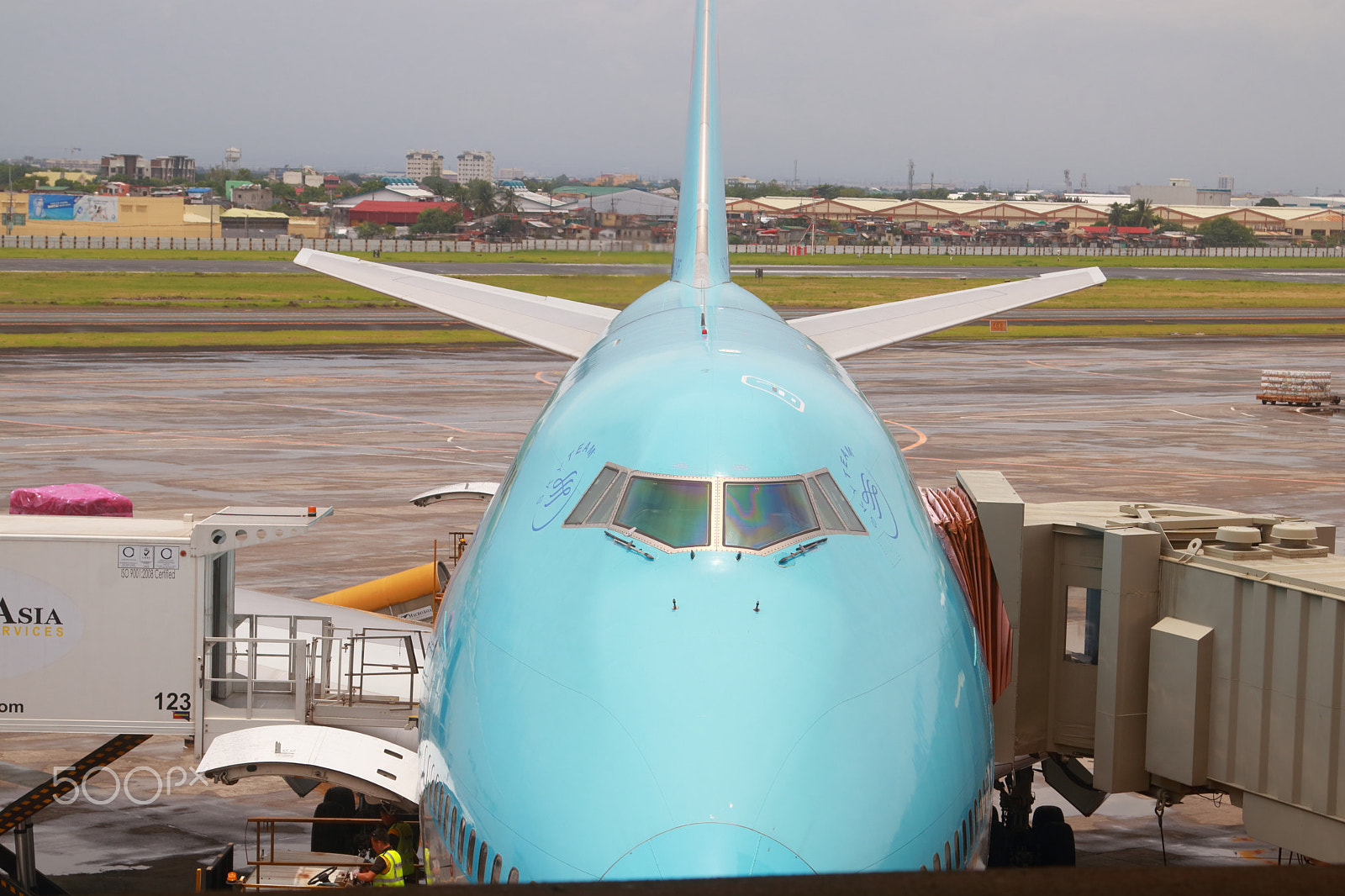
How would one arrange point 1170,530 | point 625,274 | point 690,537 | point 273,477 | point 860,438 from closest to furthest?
point 690,537 → point 860,438 → point 1170,530 → point 273,477 → point 625,274

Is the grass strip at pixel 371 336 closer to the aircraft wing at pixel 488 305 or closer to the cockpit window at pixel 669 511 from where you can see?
the aircraft wing at pixel 488 305

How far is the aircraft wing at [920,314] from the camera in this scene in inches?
806

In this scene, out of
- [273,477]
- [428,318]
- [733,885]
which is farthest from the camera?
[428,318]

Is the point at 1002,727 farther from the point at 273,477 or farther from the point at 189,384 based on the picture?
the point at 189,384

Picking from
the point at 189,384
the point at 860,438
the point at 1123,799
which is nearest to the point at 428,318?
the point at 189,384

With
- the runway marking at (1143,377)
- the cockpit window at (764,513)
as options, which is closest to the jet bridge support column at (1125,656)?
the cockpit window at (764,513)

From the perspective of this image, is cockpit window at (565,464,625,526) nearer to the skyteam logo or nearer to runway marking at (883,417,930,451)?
the skyteam logo

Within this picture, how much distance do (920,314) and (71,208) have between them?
185534 mm

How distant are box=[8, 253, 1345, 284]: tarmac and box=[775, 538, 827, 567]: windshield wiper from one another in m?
83.7

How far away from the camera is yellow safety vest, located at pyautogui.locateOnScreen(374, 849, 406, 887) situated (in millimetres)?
12391

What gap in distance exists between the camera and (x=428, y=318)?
9469cm

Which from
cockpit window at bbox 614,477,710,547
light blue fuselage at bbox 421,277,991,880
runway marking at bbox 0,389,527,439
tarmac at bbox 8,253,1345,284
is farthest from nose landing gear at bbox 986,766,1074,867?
tarmac at bbox 8,253,1345,284

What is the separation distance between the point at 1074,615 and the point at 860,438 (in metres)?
16.2

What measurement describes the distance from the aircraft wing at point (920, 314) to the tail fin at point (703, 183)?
65.2 inches
